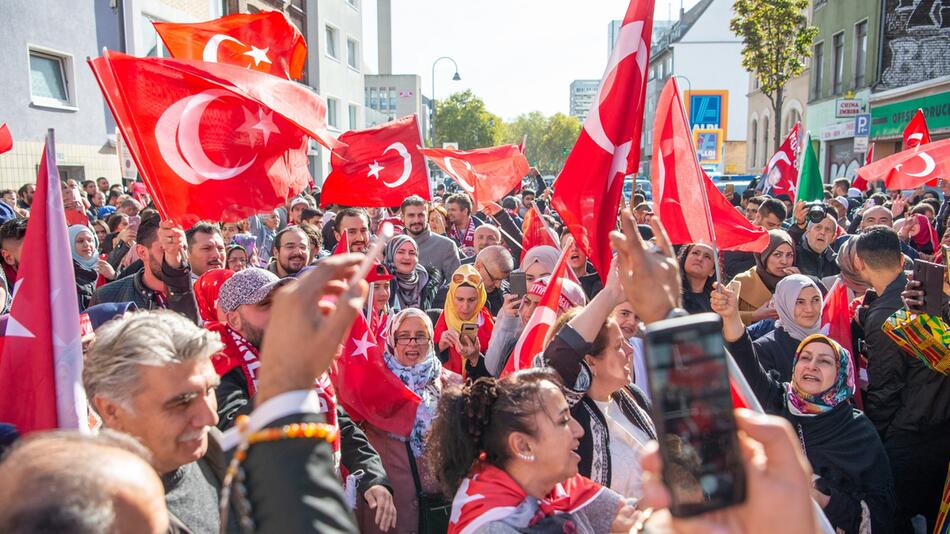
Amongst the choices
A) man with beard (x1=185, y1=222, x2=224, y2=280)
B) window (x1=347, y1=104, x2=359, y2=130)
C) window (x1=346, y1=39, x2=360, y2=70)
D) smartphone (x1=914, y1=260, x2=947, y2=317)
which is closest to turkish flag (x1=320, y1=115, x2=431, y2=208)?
man with beard (x1=185, y1=222, x2=224, y2=280)

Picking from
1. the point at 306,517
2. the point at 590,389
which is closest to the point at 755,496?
the point at 306,517

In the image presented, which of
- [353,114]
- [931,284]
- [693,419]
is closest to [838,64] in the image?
[353,114]

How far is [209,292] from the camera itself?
4094 millimetres

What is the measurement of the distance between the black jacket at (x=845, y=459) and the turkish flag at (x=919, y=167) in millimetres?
6112

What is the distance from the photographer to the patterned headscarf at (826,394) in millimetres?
3506

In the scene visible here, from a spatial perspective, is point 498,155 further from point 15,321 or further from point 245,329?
point 15,321

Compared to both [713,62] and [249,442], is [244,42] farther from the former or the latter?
[713,62]

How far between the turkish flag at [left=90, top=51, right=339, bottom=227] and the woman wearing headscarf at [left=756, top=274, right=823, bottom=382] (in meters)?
3.05

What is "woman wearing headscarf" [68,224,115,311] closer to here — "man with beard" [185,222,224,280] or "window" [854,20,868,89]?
"man with beard" [185,222,224,280]

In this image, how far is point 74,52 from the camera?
1570cm

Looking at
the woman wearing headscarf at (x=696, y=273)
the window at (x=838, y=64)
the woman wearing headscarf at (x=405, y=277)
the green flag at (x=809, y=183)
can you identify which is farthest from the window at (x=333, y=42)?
the woman wearing headscarf at (x=696, y=273)

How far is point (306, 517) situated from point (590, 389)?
6.60 ft

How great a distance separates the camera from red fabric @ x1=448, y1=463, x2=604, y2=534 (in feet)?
7.45

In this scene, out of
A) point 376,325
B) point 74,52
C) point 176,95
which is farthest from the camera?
point 74,52
